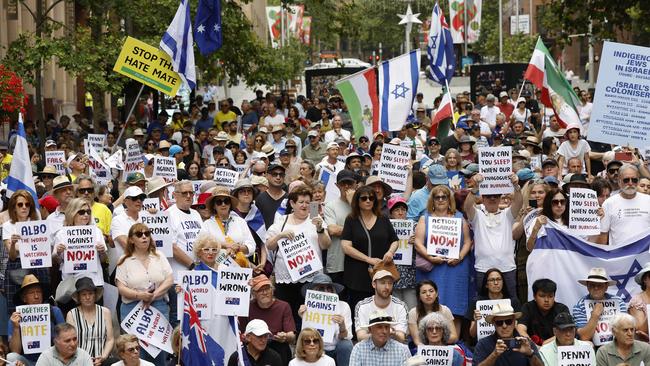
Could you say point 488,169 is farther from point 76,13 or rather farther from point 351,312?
point 76,13

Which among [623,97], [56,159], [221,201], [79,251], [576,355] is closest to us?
[576,355]

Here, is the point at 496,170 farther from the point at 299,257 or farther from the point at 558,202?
the point at 299,257

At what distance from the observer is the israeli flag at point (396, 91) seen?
19641mm

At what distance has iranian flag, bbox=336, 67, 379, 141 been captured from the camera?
20141mm

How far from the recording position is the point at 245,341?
12062 millimetres

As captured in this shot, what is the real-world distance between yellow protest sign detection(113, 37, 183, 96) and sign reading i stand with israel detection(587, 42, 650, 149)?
19.8ft

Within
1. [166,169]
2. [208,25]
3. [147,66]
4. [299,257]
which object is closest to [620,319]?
[299,257]

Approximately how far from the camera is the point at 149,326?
12.8 meters

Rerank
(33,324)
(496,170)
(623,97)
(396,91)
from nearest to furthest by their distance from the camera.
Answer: (33,324)
(496,170)
(623,97)
(396,91)

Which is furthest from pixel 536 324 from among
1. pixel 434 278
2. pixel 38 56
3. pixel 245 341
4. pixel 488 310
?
pixel 38 56

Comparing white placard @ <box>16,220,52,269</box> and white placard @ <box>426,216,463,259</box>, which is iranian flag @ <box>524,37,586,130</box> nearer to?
white placard @ <box>426,216,463,259</box>

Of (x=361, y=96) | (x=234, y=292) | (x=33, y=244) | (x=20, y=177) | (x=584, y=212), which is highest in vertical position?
(x=361, y=96)

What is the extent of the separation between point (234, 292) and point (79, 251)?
5.21 feet

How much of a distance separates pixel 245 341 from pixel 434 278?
2.37 metres
